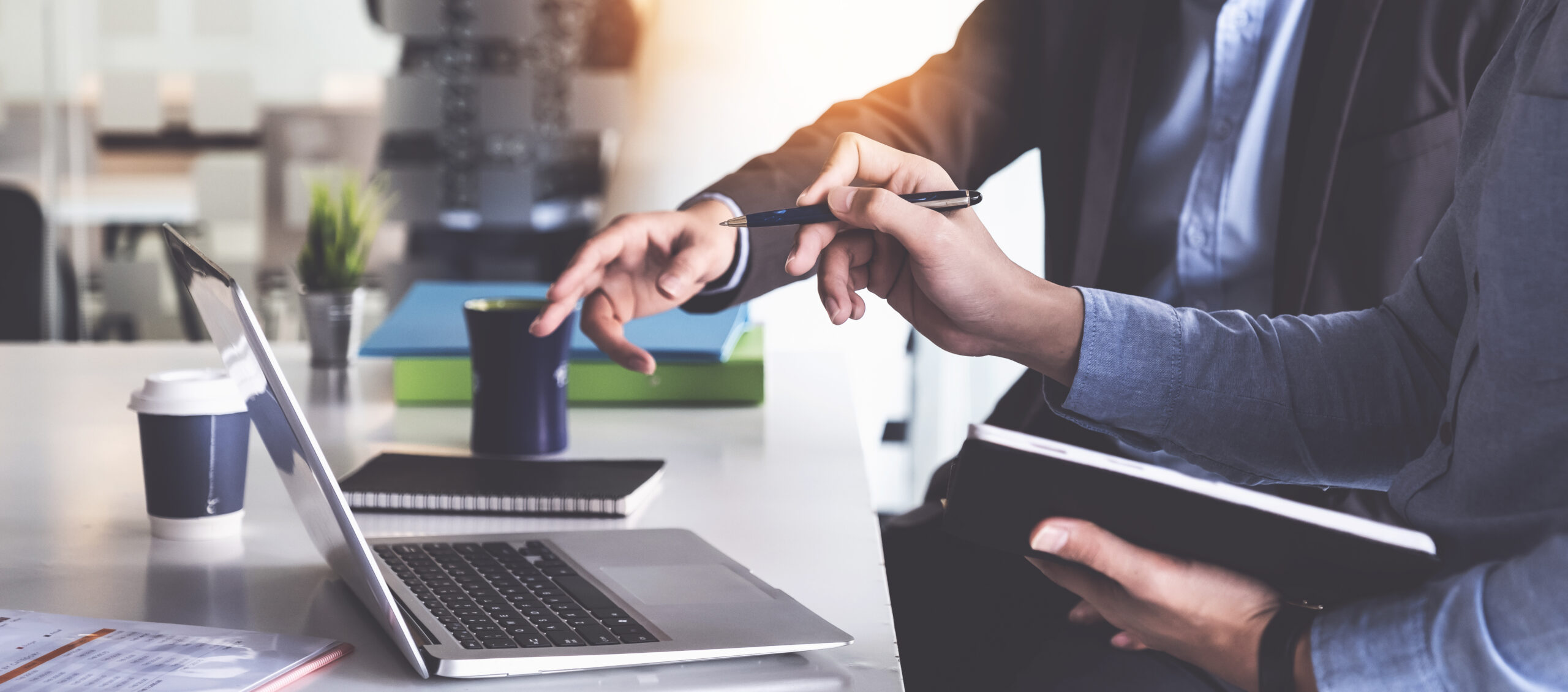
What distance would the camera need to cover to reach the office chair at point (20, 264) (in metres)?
2.38

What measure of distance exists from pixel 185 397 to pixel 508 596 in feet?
1.03

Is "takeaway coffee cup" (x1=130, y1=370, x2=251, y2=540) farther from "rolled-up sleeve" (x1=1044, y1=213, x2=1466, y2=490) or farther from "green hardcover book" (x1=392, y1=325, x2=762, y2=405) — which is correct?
"rolled-up sleeve" (x1=1044, y1=213, x2=1466, y2=490)

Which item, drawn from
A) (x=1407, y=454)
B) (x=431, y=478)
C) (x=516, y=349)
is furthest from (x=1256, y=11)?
(x=431, y=478)

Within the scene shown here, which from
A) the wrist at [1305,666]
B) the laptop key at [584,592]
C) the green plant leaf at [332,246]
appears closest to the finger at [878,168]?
the laptop key at [584,592]

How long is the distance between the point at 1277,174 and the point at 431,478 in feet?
3.30

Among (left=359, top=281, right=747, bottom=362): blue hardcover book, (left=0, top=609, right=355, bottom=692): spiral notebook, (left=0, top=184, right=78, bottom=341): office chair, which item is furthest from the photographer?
(left=0, top=184, right=78, bottom=341): office chair

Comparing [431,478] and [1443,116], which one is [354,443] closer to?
[431,478]

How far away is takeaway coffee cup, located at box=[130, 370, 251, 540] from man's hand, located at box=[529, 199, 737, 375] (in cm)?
28

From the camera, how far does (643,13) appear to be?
289 cm

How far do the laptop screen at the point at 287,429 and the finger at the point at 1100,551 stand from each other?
0.34 meters

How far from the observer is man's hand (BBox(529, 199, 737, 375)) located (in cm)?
109

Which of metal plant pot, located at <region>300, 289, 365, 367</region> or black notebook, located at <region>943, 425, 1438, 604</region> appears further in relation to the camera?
metal plant pot, located at <region>300, 289, 365, 367</region>

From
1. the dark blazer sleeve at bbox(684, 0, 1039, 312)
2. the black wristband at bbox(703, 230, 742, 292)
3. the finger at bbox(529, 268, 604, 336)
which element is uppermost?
the dark blazer sleeve at bbox(684, 0, 1039, 312)

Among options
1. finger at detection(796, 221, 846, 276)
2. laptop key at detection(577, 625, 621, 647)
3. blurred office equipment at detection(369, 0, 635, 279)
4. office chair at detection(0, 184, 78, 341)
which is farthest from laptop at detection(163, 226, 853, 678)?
blurred office equipment at detection(369, 0, 635, 279)
